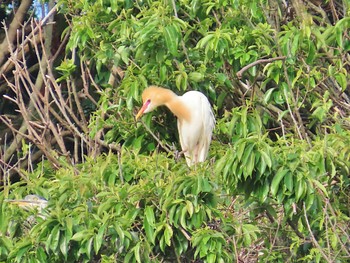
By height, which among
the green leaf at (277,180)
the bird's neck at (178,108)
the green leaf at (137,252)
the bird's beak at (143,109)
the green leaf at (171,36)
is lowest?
the bird's neck at (178,108)

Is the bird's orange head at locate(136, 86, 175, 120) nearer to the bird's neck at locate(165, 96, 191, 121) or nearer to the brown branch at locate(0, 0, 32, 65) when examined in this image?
the bird's neck at locate(165, 96, 191, 121)

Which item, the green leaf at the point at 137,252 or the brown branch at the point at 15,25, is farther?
the brown branch at the point at 15,25

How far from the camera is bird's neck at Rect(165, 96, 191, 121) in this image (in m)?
5.43

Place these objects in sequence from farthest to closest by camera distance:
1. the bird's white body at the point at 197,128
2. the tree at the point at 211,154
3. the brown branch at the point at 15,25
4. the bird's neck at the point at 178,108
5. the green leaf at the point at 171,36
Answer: the brown branch at the point at 15,25
the bird's white body at the point at 197,128
the bird's neck at the point at 178,108
the green leaf at the point at 171,36
the tree at the point at 211,154

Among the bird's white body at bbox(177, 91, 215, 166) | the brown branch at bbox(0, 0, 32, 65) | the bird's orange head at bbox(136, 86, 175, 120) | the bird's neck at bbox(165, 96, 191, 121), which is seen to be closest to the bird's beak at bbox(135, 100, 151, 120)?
the bird's orange head at bbox(136, 86, 175, 120)

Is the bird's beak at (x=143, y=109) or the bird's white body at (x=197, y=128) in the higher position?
the bird's beak at (x=143, y=109)

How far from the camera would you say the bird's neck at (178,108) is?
5432 millimetres

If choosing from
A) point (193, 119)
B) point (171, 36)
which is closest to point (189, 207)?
point (171, 36)

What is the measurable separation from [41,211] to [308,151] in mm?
1128

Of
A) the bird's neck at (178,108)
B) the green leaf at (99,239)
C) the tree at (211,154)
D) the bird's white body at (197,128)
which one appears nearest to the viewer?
the green leaf at (99,239)

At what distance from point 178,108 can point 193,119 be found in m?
0.18

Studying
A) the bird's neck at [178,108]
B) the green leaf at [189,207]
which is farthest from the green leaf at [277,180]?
the bird's neck at [178,108]

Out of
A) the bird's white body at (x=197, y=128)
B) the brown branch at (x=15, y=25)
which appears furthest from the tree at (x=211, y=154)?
the brown branch at (x=15, y=25)

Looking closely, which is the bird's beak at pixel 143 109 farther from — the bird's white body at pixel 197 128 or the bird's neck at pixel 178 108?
the bird's white body at pixel 197 128
